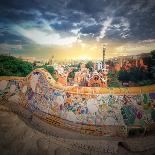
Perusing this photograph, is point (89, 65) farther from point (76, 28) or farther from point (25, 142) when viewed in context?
point (25, 142)

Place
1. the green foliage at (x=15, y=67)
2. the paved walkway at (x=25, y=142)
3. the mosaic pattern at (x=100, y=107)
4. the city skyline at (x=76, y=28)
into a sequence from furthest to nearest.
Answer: the green foliage at (x=15, y=67) → the mosaic pattern at (x=100, y=107) → the city skyline at (x=76, y=28) → the paved walkway at (x=25, y=142)

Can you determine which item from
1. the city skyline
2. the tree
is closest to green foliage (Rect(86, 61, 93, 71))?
the tree

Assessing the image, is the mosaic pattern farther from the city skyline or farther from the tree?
the city skyline

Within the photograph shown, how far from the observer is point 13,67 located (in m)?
12.5

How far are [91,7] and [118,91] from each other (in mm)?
3707

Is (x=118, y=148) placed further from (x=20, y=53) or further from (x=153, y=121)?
(x=20, y=53)

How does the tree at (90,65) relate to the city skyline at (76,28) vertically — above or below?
below

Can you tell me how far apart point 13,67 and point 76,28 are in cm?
328

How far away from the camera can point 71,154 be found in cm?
1110

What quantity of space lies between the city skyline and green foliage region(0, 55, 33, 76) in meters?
0.32

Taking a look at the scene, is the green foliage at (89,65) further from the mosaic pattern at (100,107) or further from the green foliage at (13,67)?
the green foliage at (13,67)

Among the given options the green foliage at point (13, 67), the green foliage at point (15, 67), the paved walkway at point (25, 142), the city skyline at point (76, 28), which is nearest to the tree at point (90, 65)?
the city skyline at point (76, 28)

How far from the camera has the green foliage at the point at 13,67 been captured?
1241 cm

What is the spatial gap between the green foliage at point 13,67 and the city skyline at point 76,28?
318 mm
